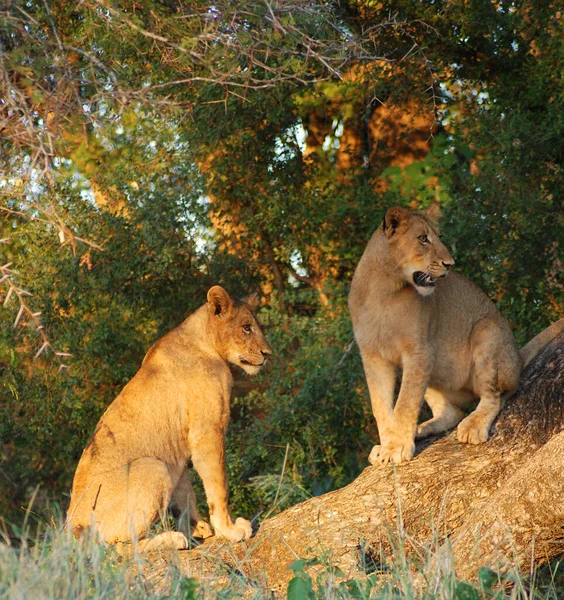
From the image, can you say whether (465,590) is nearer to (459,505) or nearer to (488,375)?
(459,505)

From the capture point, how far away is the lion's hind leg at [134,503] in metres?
5.45

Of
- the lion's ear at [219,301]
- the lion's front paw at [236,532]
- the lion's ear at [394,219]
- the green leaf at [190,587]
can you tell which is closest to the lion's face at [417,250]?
the lion's ear at [394,219]

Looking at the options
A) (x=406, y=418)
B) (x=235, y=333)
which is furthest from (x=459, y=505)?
(x=235, y=333)

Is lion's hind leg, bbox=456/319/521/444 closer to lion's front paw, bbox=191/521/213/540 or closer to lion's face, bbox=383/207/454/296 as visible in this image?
lion's face, bbox=383/207/454/296

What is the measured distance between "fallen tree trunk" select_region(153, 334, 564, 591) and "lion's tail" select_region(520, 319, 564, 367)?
15cm

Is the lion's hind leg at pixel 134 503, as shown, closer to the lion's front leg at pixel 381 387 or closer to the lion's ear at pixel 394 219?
the lion's front leg at pixel 381 387

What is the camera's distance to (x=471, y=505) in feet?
18.4

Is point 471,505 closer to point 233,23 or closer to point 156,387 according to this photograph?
point 156,387

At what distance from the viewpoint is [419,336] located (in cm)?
608

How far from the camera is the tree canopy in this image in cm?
877

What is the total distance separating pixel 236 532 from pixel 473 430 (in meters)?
1.62

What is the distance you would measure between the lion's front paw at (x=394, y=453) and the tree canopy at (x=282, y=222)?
2221 millimetres

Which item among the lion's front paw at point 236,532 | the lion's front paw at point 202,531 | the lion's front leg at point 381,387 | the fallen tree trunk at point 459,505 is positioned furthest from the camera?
the lion's front leg at point 381,387

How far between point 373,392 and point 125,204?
176 inches
